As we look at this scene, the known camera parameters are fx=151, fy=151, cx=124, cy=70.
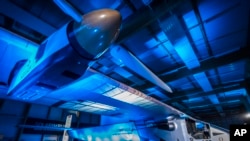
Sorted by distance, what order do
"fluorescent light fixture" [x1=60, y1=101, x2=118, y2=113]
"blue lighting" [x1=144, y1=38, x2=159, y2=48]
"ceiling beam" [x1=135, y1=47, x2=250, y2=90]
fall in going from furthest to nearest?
"fluorescent light fixture" [x1=60, y1=101, x2=118, y2=113]
"ceiling beam" [x1=135, y1=47, x2=250, y2=90]
"blue lighting" [x1=144, y1=38, x2=159, y2=48]

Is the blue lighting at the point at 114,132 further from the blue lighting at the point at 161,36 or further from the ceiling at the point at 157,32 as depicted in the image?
the blue lighting at the point at 161,36

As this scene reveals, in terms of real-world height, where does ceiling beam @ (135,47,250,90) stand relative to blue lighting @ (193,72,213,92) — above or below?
above

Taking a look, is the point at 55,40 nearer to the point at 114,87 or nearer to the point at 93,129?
the point at 114,87

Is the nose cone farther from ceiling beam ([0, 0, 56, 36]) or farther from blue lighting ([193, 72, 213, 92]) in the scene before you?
blue lighting ([193, 72, 213, 92])

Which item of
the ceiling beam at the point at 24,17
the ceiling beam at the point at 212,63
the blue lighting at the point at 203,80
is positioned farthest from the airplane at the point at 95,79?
the blue lighting at the point at 203,80

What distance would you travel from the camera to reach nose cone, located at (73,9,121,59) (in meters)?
1.21

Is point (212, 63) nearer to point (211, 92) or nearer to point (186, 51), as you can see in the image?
point (186, 51)

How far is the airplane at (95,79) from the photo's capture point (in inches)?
49.0

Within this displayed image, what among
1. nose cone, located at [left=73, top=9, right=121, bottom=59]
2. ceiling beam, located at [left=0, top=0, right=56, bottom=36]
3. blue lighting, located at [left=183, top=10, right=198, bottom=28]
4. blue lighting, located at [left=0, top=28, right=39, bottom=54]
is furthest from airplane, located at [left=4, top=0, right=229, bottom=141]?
blue lighting, located at [left=183, top=10, right=198, bottom=28]

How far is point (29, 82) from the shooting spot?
5.19ft

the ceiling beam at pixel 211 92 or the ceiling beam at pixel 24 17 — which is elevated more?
the ceiling beam at pixel 24 17

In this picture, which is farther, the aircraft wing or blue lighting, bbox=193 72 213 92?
blue lighting, bbox=193 72 213 92

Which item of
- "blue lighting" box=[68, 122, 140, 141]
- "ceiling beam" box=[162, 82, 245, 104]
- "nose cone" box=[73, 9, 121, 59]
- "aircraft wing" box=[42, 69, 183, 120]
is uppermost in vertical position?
"ceiling beam" box=[162, 82, 245, 104]

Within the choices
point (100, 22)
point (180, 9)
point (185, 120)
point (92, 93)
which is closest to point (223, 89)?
point (185, 120)
